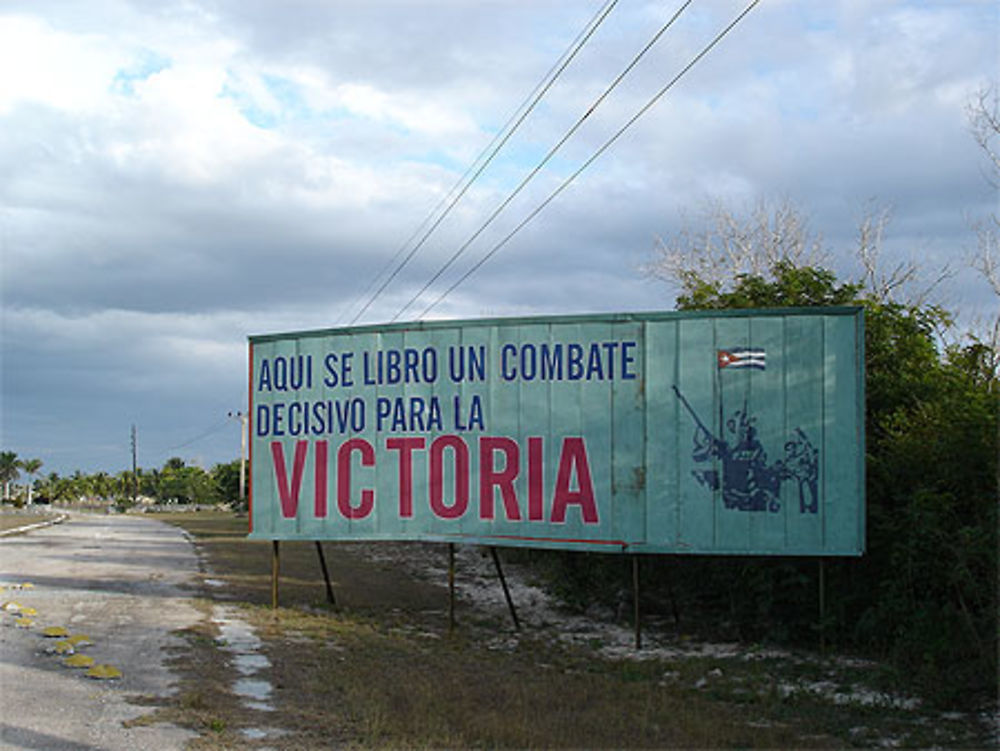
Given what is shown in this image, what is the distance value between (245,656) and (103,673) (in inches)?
87.7

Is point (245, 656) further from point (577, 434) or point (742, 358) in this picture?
point (742, 358)

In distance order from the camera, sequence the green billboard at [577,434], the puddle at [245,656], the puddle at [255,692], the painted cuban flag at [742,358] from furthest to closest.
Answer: the painted cuban flag at [742,358] → the green billboard at [577,434] → the puddle at [245,656] → the puddle at [255,692]

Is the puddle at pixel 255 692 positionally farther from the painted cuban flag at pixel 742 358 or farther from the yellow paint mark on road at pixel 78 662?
the painted cuban flag at pixel 742 358

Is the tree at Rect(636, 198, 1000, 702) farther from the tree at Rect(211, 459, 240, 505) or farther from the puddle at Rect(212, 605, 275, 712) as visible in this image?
the tree at Rect(211, 459, 240, 505)

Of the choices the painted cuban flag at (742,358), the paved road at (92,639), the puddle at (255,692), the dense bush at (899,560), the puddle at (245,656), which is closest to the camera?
the paved road at (92,639)

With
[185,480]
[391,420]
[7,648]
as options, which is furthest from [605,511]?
[185,480]

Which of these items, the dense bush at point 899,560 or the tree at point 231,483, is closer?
the dense bush at point 899,560

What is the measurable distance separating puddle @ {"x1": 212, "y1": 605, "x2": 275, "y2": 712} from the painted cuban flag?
7576mm

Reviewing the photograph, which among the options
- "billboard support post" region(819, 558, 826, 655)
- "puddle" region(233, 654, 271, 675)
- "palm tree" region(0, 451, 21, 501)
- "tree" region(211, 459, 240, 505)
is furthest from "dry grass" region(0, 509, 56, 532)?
"palm tree" region(0, 451, 21, 501)

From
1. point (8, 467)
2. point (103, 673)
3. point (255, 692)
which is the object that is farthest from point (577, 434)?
point (8, 467)

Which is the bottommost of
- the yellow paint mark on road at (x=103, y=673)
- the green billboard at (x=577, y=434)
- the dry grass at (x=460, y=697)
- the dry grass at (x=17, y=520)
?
the dry grass at (x=17, y=520)

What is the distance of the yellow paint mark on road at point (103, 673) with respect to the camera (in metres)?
10.7

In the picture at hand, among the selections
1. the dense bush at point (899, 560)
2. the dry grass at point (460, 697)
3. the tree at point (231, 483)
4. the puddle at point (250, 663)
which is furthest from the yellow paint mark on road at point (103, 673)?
the tree at point (231, 483)

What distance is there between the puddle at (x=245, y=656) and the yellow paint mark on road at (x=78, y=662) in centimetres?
162
